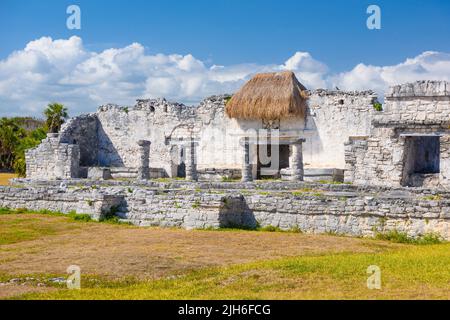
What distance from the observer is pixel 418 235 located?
41.1 ft

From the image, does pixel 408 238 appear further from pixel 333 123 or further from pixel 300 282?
pixel 333 123

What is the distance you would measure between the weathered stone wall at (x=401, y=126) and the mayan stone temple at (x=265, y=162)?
30 millimetres

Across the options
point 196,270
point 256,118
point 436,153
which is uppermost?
point 256,118

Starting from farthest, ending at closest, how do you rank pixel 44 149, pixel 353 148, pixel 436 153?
pixel 44 149 → pixel 436 153 → pixel 353 148

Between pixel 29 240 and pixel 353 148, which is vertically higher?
pixel 353 148

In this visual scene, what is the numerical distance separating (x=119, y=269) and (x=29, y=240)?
14.8 feet

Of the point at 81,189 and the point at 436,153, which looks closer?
the point at 81,189

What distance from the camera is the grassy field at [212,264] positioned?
24.9ft

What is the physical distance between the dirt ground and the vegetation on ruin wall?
17379 millimetres

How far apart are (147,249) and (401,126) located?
32.5 feet
